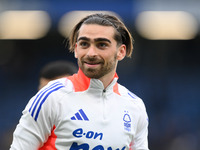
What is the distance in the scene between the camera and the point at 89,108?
3213 millimetres

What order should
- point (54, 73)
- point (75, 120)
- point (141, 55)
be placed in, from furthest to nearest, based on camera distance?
point (141, 55) < point (54, 73) < point (75, 120)

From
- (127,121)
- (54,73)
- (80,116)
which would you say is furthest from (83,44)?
(54,73)

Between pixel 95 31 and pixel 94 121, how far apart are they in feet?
1.85

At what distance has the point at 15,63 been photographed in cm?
1277

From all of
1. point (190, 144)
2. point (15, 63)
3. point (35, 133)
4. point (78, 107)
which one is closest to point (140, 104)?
point (78, 107)

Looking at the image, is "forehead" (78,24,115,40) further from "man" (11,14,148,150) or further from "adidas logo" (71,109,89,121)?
"adidas logo" (71,109,89,121)

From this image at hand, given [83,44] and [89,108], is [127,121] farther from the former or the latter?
[83,44]

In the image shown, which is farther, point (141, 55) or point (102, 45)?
point (141, 55)

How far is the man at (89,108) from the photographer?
3.09 m

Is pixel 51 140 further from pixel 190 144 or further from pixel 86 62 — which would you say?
pixel 190 144

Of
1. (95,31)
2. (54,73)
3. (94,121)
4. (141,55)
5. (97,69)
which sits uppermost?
(95,31)

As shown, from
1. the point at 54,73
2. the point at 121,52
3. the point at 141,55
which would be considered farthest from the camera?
the point at 141,55

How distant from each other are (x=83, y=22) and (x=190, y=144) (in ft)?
27.1

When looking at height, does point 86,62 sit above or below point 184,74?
above
